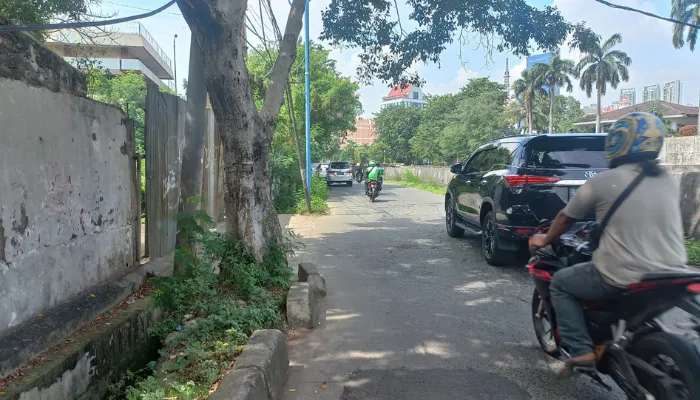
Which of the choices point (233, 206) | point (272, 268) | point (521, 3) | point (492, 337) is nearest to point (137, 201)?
point (233, 206)

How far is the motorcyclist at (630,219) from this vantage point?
2816 millimetres

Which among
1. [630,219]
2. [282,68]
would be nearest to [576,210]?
[630,219]

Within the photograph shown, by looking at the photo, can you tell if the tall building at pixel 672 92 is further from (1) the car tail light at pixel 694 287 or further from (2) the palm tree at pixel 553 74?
(1) the car tail light at pixel 694 287

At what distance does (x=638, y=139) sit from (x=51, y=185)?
13.8ft

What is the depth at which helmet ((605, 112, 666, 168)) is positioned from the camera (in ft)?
9.37

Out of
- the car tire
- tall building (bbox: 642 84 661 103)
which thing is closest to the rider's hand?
the car tire

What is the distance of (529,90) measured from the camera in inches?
2057

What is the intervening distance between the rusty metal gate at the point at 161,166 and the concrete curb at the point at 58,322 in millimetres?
1006

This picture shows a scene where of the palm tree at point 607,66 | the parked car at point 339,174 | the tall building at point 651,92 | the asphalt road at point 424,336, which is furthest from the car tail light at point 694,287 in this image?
the tall building at point 651,92

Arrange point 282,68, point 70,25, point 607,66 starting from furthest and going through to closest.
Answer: point 607,66
point 282,68
point 70,25

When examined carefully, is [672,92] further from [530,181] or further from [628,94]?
[530,181]

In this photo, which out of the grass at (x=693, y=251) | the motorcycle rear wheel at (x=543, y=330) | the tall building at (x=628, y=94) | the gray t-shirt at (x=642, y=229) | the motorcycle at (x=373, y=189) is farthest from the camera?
the tall building at (x=628, y=94)

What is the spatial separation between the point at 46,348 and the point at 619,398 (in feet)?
13.1

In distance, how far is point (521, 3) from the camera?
8.53 m
